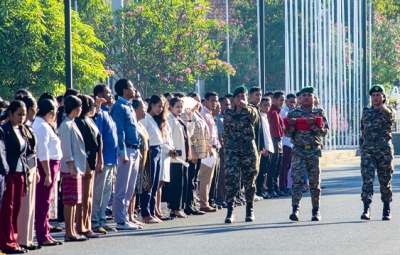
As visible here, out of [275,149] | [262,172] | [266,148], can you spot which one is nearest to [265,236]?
[266,148]

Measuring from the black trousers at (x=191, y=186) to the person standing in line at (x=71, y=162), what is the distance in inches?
154

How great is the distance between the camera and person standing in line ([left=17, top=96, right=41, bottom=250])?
12617 mm

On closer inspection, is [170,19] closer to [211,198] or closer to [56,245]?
[211,198]

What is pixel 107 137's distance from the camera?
14.3m

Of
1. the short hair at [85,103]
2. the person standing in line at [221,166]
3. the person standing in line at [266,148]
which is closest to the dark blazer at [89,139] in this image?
the short hair at [85,103]

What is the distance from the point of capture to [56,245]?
1307 cm

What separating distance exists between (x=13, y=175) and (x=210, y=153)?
580 centimetres

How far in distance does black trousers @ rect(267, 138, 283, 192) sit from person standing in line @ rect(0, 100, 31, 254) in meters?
8.65

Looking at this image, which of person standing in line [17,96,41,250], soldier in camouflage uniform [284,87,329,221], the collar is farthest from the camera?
the collar

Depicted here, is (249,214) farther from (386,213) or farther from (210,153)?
(210,153)

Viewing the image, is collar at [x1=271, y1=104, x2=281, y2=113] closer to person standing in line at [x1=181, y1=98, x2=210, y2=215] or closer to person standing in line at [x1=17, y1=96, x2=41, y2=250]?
person standing in line at [x1=181, y1=98, x2=210, y2=215]

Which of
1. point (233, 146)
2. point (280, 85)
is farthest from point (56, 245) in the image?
point (280, 85)

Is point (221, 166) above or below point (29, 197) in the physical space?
below

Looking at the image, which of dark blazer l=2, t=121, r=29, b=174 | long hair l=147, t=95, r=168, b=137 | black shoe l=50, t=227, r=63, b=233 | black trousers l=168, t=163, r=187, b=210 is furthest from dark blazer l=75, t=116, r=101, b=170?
black trousers l=168, t=163, r=187, b=210
